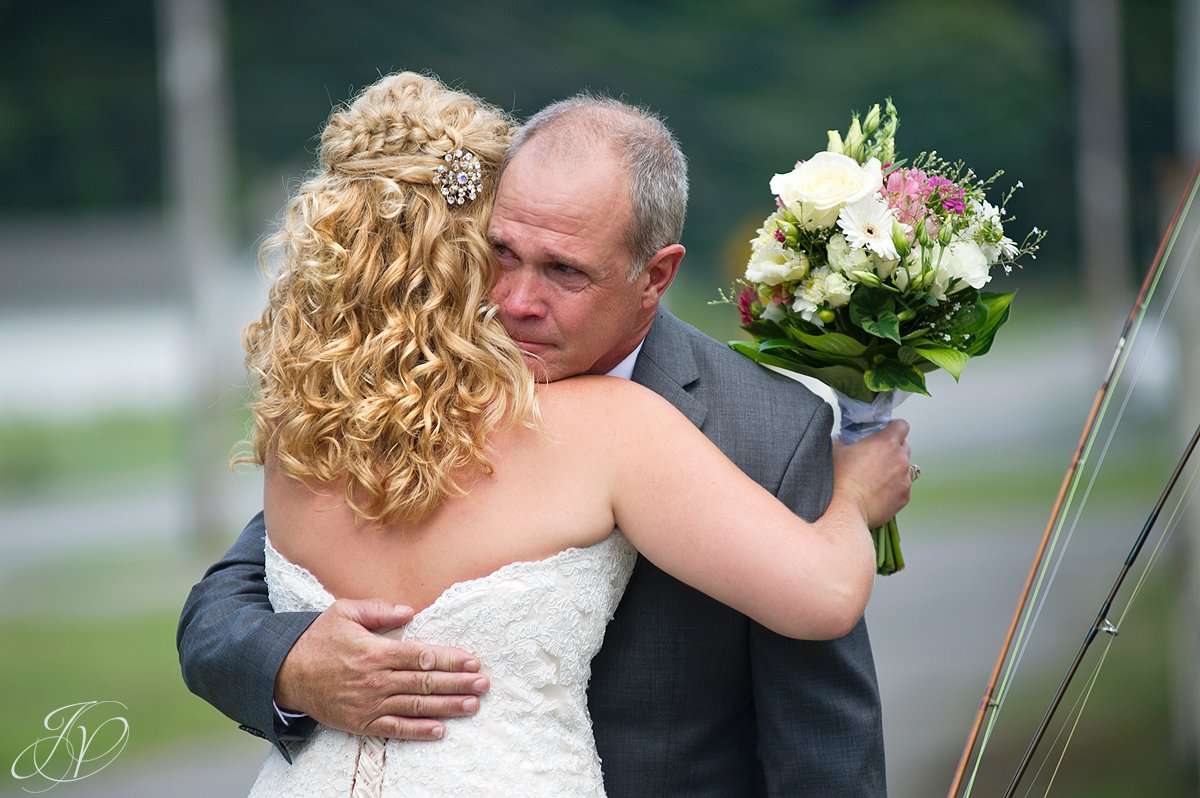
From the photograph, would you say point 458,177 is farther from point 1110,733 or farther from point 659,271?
point 1110,733

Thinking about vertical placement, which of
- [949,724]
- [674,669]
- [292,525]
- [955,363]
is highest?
[955,363]

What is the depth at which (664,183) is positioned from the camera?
2592 mm

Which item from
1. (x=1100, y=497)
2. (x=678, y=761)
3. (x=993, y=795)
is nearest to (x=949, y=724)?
(x=993, y=795)

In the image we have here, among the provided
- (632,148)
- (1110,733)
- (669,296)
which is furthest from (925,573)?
(632,148)

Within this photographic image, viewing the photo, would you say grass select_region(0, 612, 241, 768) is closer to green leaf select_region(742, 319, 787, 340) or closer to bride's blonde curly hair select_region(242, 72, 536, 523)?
Result: bride's blonde curly hair select_region(242, 72, 536, 523)

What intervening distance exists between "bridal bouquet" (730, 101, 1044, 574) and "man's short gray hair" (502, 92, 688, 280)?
22 cm

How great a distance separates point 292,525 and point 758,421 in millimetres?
893

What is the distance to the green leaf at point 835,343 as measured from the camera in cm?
266

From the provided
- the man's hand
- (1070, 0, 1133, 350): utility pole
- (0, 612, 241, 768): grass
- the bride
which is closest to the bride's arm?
the bride

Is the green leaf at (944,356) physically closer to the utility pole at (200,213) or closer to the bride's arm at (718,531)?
the bride's arm at (718,531)

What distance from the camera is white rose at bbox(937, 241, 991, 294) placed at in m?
2.60

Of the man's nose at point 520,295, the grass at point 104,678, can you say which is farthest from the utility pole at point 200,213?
the man's nose at point 520,295

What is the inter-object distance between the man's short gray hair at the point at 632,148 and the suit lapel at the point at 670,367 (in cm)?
22

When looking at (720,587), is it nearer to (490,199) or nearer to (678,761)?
(678,761)
